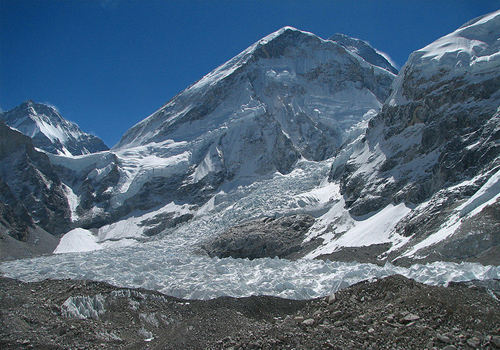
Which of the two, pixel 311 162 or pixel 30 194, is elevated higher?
pixel 30 194

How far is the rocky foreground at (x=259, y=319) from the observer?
41.8 feet

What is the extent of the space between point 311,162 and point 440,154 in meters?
64.9

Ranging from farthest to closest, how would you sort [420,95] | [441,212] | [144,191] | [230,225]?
[144,191] → [230,225] → [420,95] → [441,212]

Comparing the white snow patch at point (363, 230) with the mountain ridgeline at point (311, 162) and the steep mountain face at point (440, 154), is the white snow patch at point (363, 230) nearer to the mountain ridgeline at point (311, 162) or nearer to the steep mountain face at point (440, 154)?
the mountain ridgeline at point (311, 162)

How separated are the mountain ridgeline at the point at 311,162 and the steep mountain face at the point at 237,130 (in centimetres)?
57

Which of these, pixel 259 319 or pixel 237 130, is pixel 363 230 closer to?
pixel 259 319

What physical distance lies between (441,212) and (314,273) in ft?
80.5

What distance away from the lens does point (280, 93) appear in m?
151

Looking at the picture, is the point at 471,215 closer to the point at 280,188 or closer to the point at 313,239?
the point at 313,239

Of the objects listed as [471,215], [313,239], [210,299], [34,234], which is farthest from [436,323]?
[34,234]

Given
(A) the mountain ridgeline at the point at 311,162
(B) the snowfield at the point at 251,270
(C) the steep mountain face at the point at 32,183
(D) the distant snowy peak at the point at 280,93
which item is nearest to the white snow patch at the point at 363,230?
(B) the snowfield at the point at 251,270

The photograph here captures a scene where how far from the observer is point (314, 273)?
26.7 metres

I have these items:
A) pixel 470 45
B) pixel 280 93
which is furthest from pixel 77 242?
pixel 470 45

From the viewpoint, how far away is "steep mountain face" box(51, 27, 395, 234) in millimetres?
115438
